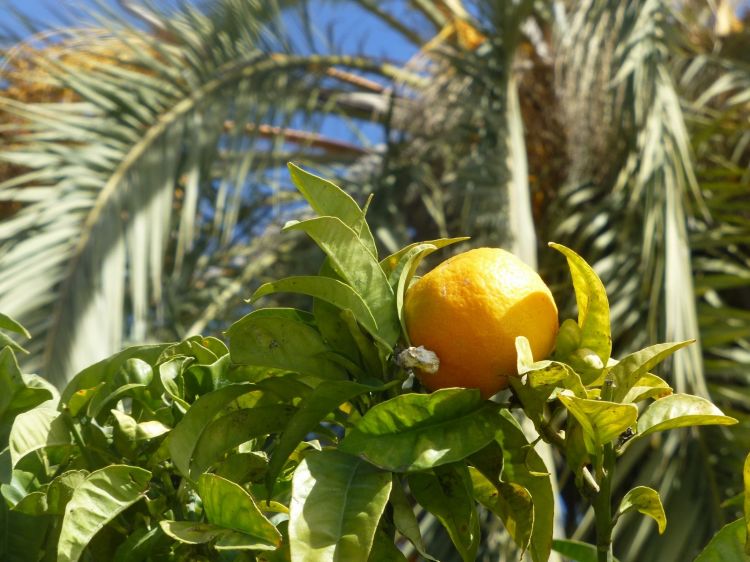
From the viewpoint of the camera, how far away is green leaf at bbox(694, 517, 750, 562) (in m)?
Answer: 0.57

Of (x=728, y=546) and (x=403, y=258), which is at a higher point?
(x=403, y=258)

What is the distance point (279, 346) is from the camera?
1.95 ft

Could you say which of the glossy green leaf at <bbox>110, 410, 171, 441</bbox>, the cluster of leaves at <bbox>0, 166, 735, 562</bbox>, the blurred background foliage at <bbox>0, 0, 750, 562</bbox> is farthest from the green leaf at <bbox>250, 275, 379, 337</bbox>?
the blurred background foliage at <bbox>0, 0, 750, 562</bbox>

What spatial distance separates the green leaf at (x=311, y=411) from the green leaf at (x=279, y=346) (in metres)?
0.03

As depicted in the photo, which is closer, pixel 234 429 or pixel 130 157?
pixel 234 429

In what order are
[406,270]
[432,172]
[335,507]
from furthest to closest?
[432,172] → [406,270] → [335,507]

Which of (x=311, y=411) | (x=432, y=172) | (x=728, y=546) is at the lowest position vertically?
(x=432, y=172)

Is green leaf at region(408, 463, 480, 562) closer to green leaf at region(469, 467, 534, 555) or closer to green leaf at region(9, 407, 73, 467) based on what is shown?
green leaf at region(469, 467, 534, 555)

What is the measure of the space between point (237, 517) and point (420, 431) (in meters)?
0.11

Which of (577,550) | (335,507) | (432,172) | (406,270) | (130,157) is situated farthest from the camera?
(432,172)

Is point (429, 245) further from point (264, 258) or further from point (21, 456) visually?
point (264, 258)

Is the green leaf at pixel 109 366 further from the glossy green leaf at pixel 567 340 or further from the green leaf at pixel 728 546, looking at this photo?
the green leaf at pixel 728 546

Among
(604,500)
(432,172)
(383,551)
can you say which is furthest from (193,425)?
(432,172)

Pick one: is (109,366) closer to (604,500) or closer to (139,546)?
(139,546)
